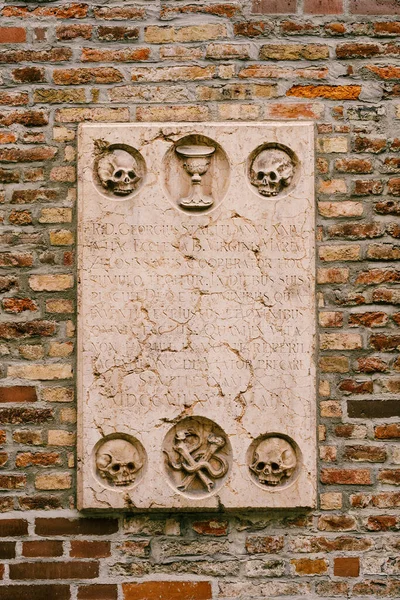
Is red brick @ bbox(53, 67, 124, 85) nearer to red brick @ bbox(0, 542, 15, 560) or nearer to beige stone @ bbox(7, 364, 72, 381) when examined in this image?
beige stone @ bbox(7, 364, 72, 381)

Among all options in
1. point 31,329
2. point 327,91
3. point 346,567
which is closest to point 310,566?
point 346,567

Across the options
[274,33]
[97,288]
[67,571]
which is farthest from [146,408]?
[274,33]

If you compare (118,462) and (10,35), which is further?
(10,35)

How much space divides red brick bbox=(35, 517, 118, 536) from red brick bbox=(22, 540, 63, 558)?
0.11 ft

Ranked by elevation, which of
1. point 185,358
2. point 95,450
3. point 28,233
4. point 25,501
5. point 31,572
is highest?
point 28,233

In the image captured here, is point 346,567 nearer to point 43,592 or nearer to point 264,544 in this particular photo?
point 264,544

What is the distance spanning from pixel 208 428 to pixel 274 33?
1.43 m

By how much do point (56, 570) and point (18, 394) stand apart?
63cm

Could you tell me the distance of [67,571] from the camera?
2699 mm

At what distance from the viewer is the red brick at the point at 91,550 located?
270 cm

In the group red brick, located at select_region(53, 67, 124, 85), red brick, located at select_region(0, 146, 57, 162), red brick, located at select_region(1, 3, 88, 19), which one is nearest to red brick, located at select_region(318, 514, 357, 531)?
red brick, located at select_region(0, 146, 57, 162)

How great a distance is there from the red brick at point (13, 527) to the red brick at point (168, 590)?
40cm

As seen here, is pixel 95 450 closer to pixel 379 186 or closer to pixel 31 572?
pixel 31 572

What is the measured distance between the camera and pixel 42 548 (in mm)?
2709
